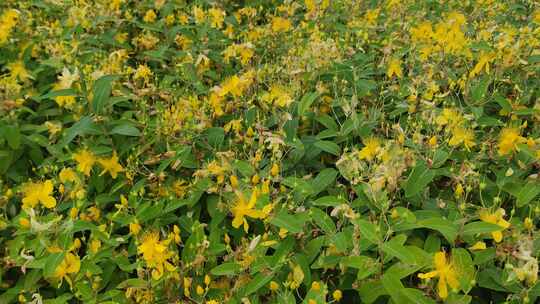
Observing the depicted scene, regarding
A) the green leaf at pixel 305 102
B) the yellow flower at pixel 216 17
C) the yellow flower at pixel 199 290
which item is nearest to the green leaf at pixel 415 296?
the yellow flower at pixel 199 290

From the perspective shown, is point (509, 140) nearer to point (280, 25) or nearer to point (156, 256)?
point (156, 256)

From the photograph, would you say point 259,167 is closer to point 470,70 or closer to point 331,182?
point 331,182

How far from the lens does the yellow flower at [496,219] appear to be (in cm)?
142

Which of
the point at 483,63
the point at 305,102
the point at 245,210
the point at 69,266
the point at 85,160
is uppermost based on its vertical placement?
the point at 483,63

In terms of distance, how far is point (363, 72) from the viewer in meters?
2.24

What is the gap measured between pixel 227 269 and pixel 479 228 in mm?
694

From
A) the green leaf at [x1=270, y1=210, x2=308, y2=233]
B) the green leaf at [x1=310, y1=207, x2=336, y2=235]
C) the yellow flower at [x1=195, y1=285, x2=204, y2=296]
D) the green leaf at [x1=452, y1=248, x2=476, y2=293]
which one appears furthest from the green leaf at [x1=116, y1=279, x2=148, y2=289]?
the green leaf at [x1=452, y1=248, x2=476, y2=293]

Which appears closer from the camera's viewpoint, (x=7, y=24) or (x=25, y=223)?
(x=25, y=223)

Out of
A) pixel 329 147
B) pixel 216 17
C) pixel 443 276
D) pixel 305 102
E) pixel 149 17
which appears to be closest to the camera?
pixel 443 276

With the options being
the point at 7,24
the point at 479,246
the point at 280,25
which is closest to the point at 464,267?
the point at 479,246

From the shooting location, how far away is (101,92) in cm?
206

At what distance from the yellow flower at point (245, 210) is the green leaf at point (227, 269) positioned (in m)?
0.10

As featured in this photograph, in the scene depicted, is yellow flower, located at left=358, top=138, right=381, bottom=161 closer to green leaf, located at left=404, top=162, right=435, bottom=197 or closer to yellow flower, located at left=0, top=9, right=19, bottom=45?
green leaf, located at left=404, top=162, right=435, bottom=197

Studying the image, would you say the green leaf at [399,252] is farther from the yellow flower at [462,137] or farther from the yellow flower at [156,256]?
the yellow flower at [156,256]
